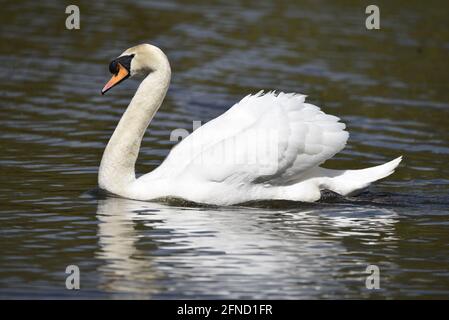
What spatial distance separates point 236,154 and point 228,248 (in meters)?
1.54

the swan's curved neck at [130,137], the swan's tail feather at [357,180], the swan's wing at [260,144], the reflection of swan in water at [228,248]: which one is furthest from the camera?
the swan's tail feather at [357,180]

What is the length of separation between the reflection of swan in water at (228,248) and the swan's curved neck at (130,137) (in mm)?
209

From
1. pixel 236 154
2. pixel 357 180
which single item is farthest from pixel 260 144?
pixel 357 180

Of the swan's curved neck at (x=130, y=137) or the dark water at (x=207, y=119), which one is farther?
the swan's curved neck at (x=130, y=137)

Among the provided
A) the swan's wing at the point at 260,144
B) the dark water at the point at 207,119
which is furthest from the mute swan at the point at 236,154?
the dark water at the point at 207,119

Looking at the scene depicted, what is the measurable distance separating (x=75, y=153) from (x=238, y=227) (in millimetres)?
3529

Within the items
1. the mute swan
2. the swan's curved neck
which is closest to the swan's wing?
the mute swan

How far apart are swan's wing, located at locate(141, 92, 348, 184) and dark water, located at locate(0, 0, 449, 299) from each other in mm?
347

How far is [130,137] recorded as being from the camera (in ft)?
38.1

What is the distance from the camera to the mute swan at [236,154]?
1102cm

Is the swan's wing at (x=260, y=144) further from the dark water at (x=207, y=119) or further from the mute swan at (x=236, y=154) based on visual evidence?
the dark water at (x=207, y=119)

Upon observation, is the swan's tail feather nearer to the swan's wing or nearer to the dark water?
the dark water

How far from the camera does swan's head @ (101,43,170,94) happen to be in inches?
453
